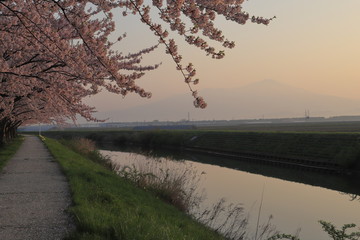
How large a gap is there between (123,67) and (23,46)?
4.38 meters

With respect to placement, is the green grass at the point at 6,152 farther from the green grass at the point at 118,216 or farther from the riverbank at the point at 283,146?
the riverbank at the point at 283,146

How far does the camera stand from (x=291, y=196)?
2098 centimetres

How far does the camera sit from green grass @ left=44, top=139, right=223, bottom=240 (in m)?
7.21

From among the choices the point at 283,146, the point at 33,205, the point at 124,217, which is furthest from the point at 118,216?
the point at 283,146

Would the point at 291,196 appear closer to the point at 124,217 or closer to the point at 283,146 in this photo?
the point at 124,217

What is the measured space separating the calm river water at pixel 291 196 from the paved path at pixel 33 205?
741cm

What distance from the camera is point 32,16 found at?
744 cm

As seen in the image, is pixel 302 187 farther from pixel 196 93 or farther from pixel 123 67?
pixel 196 93

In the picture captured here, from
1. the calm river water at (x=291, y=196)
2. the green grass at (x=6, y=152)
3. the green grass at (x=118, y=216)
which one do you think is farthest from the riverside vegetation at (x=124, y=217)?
the green grass at (x=6, y=152)

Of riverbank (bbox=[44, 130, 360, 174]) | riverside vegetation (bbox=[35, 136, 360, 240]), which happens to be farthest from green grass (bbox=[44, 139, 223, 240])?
riverbank (bbox=[44, 130, 360, 174])

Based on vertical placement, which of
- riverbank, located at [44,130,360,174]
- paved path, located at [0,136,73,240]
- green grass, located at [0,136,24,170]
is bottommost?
riverbank, located at [44,130,360,174]

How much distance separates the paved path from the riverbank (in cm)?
2406

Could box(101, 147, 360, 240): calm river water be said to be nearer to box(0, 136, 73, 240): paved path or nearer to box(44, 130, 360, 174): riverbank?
box(44, 130, 360, 174): riverbank

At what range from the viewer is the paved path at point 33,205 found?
25.5 ft
